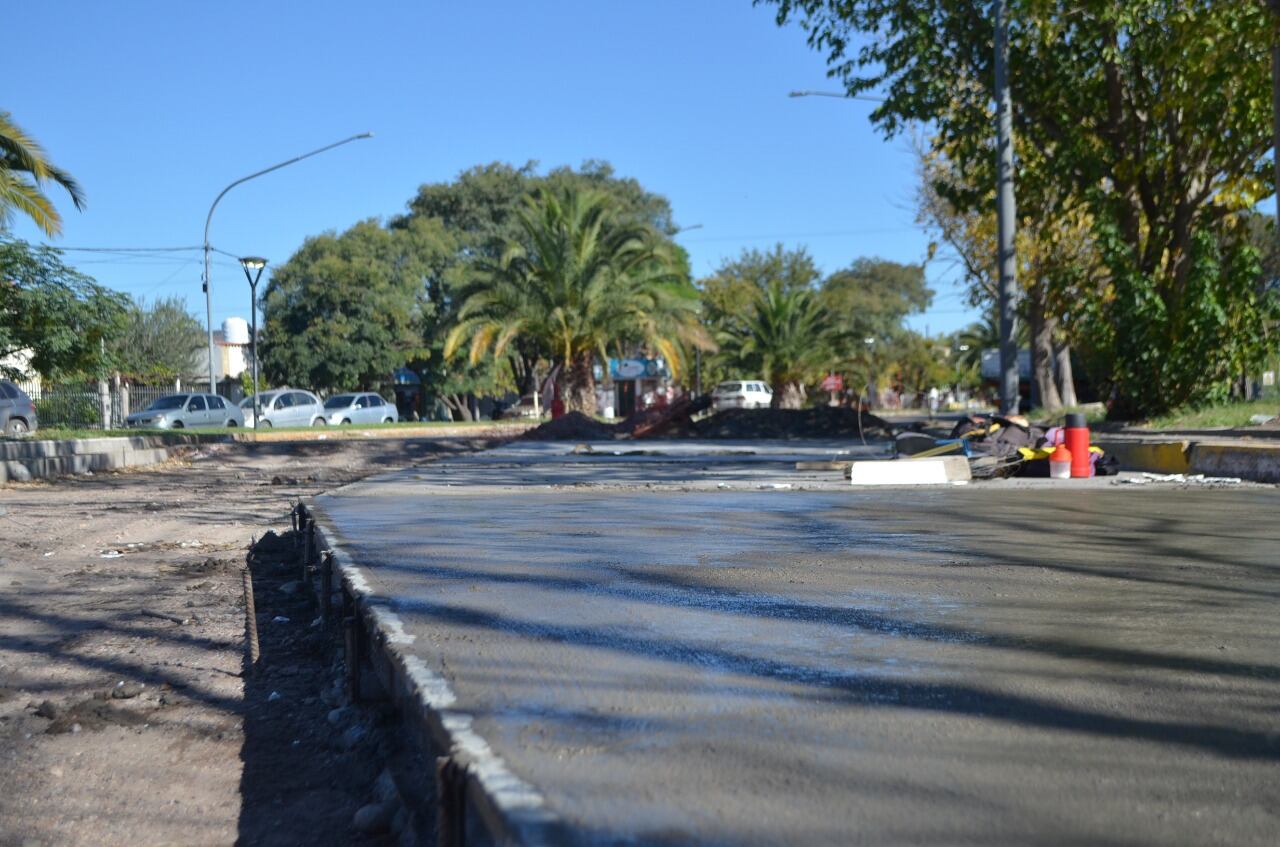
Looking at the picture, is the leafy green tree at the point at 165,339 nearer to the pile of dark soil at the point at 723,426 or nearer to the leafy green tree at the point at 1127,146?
the pile of dark soil at the point at 723,426

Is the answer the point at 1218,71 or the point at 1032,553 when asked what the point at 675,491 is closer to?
the point at 1032,553

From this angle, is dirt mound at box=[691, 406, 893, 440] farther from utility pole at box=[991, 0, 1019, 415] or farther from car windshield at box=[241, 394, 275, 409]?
car windshield at box=[241, 394, 275, 409]

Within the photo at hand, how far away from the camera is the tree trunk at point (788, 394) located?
164 ft

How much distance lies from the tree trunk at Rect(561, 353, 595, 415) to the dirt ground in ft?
80.3

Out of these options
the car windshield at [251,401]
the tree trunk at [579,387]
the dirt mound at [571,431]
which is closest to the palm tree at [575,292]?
the tree trunk at [579,387]

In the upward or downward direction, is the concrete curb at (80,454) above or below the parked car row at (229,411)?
below

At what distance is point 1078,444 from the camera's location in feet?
41.0

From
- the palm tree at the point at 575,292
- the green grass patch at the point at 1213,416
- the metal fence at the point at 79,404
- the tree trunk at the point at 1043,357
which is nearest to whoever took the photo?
the green grass patch at the point at 1213,416

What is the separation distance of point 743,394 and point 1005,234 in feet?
135

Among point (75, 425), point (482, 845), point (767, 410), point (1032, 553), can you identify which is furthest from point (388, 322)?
point (482, 845)

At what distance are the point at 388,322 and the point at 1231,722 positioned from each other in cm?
5236

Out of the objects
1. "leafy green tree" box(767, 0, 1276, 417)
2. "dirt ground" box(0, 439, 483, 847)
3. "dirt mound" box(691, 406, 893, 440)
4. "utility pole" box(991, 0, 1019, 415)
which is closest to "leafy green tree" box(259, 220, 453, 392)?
"dirt mound" box(691, 406, 893, 440)

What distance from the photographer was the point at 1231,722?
3232 millimetres

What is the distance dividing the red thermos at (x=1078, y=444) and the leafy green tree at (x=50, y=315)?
20522mm
